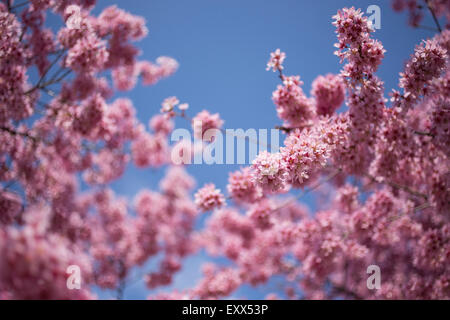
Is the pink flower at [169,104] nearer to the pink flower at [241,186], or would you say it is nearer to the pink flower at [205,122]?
the pink flower at [205,122]

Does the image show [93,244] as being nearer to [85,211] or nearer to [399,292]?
[85,211]

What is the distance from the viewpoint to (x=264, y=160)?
261 cm

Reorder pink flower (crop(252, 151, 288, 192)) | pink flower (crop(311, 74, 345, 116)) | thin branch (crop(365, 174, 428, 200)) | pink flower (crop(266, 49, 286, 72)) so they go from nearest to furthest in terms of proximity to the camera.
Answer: pink flower (crop(252, 151, 288, 192)), pink flower (crop(266, 49, 286, 72)), pink flower (crop(311, 74, 345, 116)), thin branch (crop(365, 174, 428, 200))

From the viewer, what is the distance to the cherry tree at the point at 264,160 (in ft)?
8.68

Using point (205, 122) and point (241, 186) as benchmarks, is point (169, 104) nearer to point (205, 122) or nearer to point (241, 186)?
point (205, 122)

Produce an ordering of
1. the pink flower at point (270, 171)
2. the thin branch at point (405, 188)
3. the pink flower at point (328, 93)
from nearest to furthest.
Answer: the pink flower at point (270, 171) < the pink flower at point (328, 93) < the thin branch at point (405, 188)

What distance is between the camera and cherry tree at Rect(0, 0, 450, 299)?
2645 mm

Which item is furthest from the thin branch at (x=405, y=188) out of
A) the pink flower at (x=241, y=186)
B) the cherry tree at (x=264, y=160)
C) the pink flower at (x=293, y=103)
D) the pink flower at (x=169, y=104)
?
the pink flower at (x=169, y=104)

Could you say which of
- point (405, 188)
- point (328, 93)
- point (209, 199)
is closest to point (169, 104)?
point (209, 199)

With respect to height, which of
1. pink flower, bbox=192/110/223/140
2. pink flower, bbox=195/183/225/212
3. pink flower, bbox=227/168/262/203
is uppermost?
pink flower, bbox=192/110/223/140

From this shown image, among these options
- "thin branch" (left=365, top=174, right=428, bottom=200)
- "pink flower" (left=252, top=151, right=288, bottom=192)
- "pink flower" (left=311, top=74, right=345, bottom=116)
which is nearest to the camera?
"pink flower" (left=252, top=151, right=288, bottom=192)

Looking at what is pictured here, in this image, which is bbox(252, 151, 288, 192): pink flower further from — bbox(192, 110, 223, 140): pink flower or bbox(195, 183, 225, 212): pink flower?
bbox(192, 110, 223, 140): pink flower

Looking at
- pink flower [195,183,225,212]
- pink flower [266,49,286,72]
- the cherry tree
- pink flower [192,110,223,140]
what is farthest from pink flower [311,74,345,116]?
pink flower [195,183,225,212]
